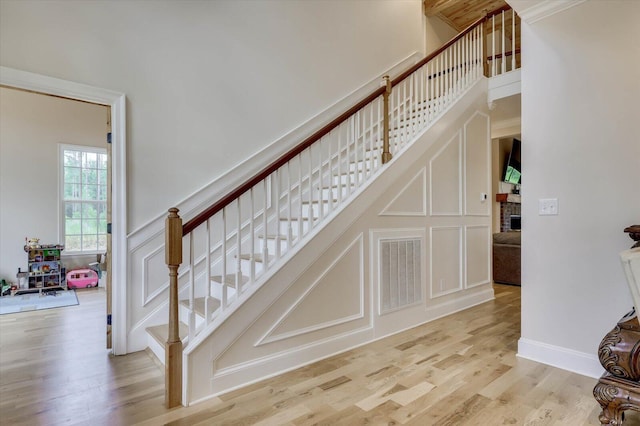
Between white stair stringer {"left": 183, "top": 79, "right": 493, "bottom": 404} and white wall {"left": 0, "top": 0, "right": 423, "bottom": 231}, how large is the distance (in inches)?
41.2

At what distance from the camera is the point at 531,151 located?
2.63 metres

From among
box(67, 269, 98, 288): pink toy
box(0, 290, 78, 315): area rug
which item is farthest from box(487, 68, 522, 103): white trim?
box(67, 269, 98, 288): pink toy

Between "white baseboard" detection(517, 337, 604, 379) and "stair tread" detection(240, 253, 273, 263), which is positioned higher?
"stair tread" detection(240, 253, 273, 263)

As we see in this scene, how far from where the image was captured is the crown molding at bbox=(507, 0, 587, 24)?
242 cm

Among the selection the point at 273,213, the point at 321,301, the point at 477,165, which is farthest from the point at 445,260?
the point at 273,213

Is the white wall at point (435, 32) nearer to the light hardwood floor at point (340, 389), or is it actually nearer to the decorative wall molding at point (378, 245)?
the decorative wall molding at point (378, 245)

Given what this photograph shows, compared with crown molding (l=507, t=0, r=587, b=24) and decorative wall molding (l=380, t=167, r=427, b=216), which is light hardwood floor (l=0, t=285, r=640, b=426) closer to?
decorative wall molding (l=380, t=167, r=427, b=216)

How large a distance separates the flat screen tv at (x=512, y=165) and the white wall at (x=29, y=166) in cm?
819

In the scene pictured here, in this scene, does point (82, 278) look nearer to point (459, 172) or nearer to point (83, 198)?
point (83, 198)

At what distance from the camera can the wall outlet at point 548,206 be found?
A: 2.49 m

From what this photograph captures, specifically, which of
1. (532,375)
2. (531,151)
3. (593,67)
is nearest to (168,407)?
(532,375)

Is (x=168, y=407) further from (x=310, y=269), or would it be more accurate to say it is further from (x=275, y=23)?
(x=275, y=23)

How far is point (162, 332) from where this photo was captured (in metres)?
2.74

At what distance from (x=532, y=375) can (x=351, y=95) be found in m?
3.61
